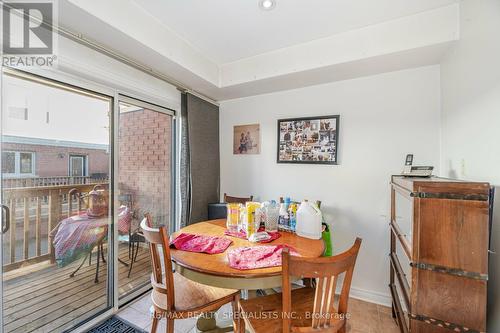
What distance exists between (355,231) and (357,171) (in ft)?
2.09

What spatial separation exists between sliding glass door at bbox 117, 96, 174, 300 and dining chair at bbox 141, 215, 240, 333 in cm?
96

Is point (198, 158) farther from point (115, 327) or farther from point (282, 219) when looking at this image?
point (115, 327)

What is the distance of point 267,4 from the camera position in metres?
1.57

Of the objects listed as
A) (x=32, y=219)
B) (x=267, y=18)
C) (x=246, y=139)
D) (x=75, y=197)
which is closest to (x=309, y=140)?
(x=246, y=139)

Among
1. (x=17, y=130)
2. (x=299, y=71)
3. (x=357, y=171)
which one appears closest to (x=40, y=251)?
(x=17, y=130)

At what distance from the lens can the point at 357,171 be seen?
2.24m

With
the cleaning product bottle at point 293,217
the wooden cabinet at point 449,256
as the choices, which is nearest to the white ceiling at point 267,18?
the wooden cabinet at point 449,256

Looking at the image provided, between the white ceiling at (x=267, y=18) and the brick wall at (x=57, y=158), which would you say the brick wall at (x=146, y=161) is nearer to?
the brick wall at (x=57, y=158)

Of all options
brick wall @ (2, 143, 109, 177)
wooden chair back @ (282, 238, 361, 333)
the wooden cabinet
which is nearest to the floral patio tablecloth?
brick wall @ (2, 143, 109, 177)

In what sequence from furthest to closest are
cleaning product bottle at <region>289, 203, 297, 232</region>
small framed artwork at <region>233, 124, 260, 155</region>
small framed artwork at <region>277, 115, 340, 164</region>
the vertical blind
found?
small framed artwork at <region>233, 124, 260, 155</region>, the vertical blind, small framed artwork at <region>277, 115, 340, 164</region>, cleaning product bottle at <region>289, 203, 297, 232</region>

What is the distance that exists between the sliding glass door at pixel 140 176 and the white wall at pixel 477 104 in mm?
2686

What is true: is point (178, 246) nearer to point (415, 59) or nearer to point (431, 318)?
point (431, 318)

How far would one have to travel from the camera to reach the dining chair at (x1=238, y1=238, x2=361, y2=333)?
3.01ft
